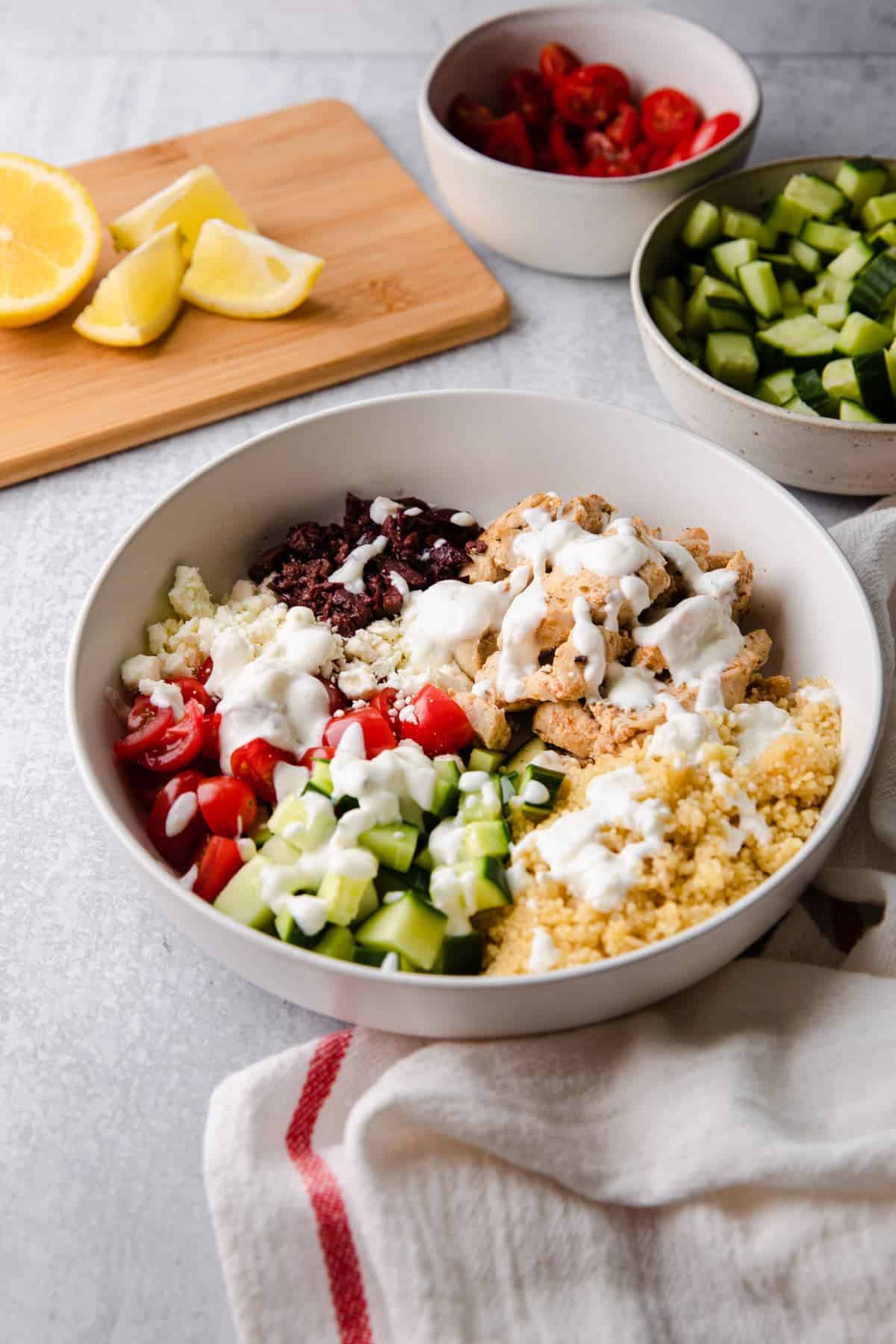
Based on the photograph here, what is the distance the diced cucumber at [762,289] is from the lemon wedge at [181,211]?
114 centimetres

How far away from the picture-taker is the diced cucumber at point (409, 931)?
1.60m

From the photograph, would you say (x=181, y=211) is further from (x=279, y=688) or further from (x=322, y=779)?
(x=322, y=779)

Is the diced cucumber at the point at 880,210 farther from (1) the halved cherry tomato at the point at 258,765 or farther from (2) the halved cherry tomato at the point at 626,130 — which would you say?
(1) the halved cherry tomato at the point at 258,765

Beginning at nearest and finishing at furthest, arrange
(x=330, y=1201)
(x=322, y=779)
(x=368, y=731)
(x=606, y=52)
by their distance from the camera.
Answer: (x=330, y=1201), (x=322, y=779), (x=368, y=731), (x=606, y=52)

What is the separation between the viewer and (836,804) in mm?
1692

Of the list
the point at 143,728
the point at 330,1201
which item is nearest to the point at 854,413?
the point at 143,728

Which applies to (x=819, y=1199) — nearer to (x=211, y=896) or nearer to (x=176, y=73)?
(x=211, y=896)

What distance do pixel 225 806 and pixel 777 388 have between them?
4.43ft

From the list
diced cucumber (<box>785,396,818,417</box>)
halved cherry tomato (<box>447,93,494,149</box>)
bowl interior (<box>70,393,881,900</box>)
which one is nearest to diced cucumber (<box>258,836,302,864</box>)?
bowl interior (<box>70,393,881,900</box>)

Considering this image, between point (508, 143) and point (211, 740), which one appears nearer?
point (211, 740)

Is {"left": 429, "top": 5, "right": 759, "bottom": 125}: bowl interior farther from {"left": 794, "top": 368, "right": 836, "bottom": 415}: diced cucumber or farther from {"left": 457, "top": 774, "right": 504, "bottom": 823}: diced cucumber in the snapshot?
{"left": 457, "top": 774, "right": 504, "bottom": 823}: diced cucumber

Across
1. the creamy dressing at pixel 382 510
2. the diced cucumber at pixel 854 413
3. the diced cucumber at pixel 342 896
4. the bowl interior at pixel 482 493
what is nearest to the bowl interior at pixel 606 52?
the diced cucumber at pixel 854 413

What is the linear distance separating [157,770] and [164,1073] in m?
0.42

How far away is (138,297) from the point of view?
270cm
